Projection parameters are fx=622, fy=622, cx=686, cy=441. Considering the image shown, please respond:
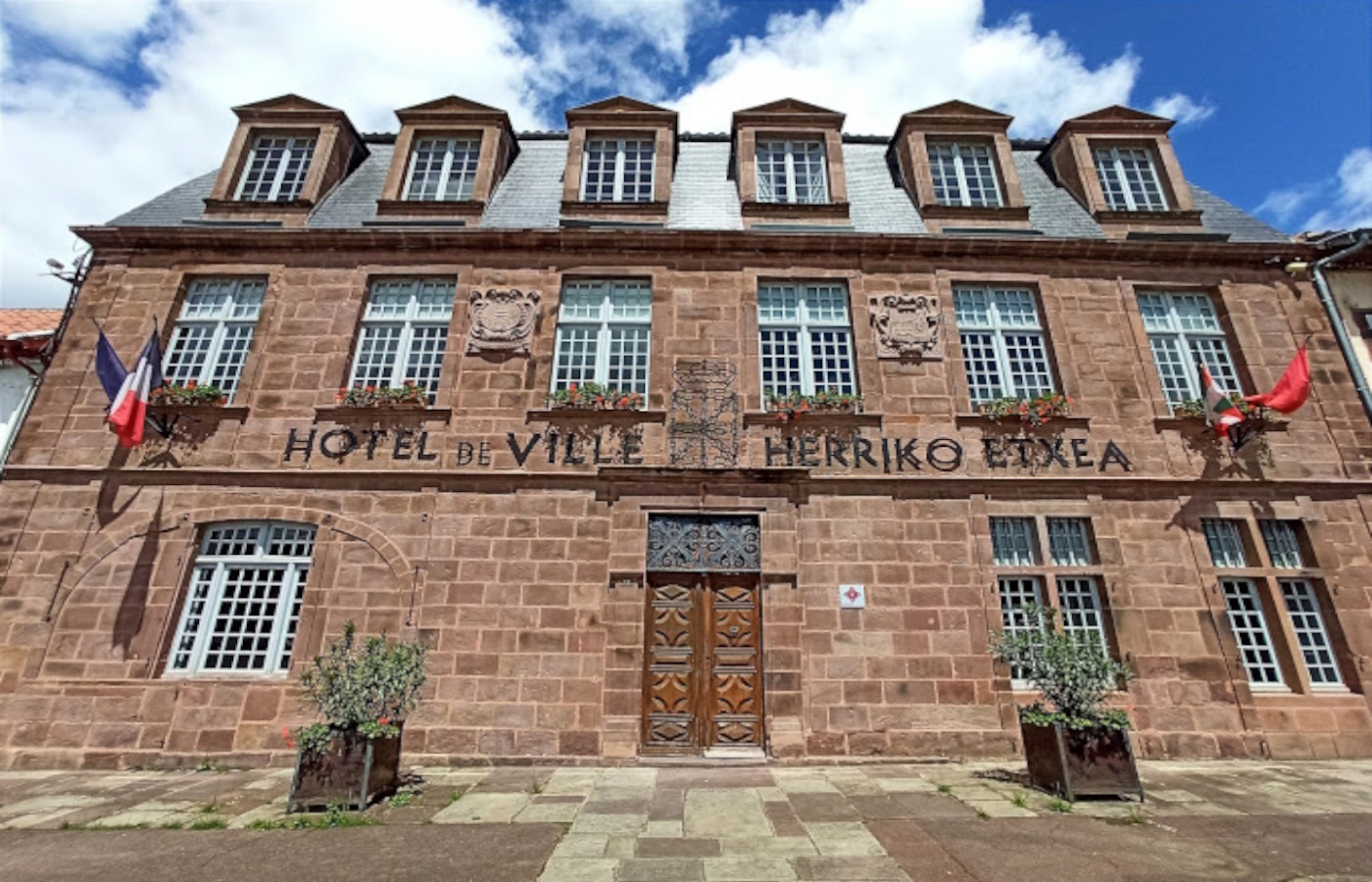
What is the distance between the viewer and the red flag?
934 centimetres

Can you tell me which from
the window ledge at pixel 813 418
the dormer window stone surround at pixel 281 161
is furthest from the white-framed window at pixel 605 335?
the dormer window stone surround at pixel 281 161

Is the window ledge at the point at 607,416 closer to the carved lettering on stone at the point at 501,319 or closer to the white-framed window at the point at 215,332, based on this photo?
the carved lettering on stone at the point at 501,319

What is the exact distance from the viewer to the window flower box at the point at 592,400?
960 cm

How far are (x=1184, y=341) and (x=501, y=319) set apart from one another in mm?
11444

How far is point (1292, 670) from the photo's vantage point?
8664 millimetres

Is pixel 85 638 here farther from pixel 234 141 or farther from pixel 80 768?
pixel 234 141

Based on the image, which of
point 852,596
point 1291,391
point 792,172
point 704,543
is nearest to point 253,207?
point 792,172

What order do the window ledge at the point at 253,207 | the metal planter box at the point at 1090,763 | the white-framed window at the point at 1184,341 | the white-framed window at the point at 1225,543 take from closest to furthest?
the metal planter box at the point at 1090,763 → the white-framed window at the point at 1225,543 → the white-framed window at the point at 1184,341 → the window ledge at the point at 253,207

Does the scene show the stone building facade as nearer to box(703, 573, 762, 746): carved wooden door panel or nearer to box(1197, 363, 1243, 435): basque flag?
box(703, 573, 762, 746): carved wooden door panel

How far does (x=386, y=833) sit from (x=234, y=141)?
12500 millimetres

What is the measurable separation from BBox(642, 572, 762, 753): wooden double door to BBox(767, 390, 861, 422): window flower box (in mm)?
2507

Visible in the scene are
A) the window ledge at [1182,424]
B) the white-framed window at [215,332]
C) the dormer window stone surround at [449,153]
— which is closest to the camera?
the window ledge at [1182,424]

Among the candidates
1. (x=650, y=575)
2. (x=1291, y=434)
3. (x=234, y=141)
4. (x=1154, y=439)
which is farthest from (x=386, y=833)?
(x=1291, y=434)

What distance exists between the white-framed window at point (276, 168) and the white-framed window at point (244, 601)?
6.22 meters
